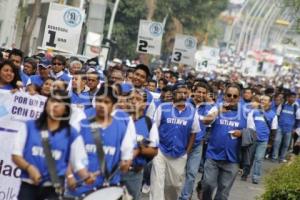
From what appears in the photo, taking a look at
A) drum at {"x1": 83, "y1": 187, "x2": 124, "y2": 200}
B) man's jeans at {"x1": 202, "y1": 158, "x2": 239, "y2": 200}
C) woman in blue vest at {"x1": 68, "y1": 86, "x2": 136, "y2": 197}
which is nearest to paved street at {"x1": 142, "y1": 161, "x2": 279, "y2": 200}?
man's jeans at {"x1": 202, "y1": 158, "x2": 239, "y2": 200}

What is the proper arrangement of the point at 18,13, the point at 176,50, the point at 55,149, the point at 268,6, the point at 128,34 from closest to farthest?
the point at 55,149
the point at 176,50
the point at 18,13
the point at 128,34
the point at 268,6

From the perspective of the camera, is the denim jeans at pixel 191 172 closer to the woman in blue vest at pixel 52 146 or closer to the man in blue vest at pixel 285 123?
the woman in blue vest at pixel 52 146

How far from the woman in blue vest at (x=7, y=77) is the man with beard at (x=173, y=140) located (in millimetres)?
2128

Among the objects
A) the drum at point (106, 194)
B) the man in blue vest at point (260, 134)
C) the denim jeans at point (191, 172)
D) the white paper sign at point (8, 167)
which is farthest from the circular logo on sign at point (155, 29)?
the drum at point (106, 194)

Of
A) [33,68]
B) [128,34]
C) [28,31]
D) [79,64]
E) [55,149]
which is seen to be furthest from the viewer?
[128,34]

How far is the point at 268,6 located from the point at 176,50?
78974 mm

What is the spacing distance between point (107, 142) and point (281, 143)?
17676 mm

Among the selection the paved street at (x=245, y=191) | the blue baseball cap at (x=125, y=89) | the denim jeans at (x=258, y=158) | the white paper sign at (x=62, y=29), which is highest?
the white paper sign at (x=62, y=29)

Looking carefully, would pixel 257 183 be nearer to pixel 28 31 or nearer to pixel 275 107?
pixel 275 107

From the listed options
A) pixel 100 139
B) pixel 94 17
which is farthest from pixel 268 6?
pixel 100 139

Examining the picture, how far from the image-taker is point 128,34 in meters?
67.1

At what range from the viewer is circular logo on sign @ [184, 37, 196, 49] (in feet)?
109

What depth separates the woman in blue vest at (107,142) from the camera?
9.45m

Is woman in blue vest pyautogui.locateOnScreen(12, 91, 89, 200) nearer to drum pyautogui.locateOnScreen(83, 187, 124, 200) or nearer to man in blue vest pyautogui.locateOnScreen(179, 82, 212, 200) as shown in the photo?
drum pyautogui.locateOnScreen(83, 187, 124, 200)
